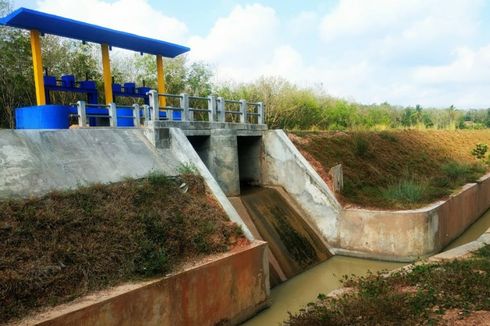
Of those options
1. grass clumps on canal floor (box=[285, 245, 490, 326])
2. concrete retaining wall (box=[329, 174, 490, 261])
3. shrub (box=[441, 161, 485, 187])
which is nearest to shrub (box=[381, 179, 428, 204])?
concrete retaining wall (box=[329, 174, 490, 261])

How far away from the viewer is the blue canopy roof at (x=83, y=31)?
929 cm

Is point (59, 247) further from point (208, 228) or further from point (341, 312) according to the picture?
point (341, 312)

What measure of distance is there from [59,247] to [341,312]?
13.7ft

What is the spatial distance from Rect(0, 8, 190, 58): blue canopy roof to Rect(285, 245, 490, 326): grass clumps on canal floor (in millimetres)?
8666

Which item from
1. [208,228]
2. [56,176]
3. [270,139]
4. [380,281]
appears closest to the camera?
[380,281]

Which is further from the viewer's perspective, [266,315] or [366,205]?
[366,205]

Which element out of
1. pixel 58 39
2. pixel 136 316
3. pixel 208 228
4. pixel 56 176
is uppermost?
pixel 58 39

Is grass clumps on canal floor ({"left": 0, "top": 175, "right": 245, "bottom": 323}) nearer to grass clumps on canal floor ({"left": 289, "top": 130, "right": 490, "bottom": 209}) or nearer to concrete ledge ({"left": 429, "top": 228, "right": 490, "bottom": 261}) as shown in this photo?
Answer: concrete ledge ({"left": 429, "top": 228, "right": 490, "bottom": 261})

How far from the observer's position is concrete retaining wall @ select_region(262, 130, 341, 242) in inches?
492

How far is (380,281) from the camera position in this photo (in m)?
6.36

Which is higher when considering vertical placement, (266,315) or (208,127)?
(208,127)

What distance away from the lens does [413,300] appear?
17.3 ft

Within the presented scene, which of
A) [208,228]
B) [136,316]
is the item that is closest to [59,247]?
[136,316]

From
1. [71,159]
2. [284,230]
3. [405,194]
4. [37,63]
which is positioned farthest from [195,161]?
[405,194]
